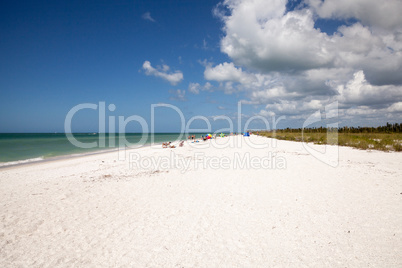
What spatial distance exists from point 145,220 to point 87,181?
4726 millimetres

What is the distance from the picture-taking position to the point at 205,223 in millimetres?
4035

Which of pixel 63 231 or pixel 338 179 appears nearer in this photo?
pixel 63 231

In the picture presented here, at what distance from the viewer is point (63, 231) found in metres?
3.84

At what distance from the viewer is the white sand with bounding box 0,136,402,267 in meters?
3.00

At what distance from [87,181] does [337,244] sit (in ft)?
27.0

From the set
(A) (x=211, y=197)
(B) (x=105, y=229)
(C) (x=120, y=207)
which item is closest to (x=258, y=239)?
(A) (x=211, y=197)

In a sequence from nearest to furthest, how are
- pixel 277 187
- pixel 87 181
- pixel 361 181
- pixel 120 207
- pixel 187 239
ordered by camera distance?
pixel 187 239, pixel 120 207, pixel 277 187, pixel 361 181, pixel 87 181

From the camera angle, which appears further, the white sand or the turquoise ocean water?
the turquoise ocean water

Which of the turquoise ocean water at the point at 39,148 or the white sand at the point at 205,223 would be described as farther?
the turquoise ocean water at the point at 39,148

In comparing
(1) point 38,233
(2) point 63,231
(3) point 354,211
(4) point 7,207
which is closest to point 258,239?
(3) point 354,211

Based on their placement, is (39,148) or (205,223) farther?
(39,148)

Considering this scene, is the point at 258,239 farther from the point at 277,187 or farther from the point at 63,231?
the point at 63,231

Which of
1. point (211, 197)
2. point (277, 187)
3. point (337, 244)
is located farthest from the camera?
point (277, 187)

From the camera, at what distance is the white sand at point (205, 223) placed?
118 inches
